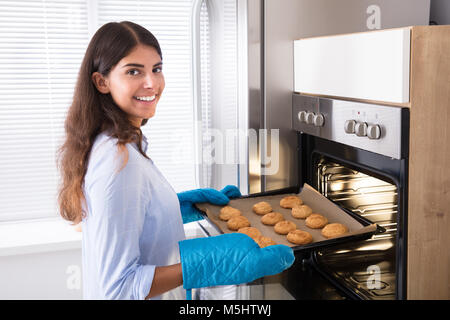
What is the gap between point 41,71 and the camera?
192 centimetres

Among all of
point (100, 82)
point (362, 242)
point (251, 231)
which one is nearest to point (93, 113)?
point (100, 82)

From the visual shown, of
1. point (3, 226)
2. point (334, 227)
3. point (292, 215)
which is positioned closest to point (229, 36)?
point (292, 215)

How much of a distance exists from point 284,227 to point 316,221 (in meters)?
0.10

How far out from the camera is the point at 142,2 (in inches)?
78.7

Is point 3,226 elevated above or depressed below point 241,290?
above

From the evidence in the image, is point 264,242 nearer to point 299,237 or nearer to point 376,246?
point 299,237

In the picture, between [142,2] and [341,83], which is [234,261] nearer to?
[341,83]

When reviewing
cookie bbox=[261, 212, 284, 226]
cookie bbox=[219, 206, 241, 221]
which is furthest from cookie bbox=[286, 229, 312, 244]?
cookie bbox=[219, 206, 241, 221]

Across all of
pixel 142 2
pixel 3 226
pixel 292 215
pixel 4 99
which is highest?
pixel 142 2

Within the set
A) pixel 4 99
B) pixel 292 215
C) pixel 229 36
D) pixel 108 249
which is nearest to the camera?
pixel 108 249

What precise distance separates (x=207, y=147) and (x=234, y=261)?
2.36ft

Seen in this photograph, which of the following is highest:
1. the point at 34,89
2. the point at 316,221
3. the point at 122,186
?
the point at 34,89

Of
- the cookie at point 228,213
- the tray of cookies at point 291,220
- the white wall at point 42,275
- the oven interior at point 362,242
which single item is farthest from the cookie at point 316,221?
the white wall at point 42,275

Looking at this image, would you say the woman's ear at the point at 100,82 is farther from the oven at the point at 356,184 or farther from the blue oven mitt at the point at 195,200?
the oven at the point at 356,184
